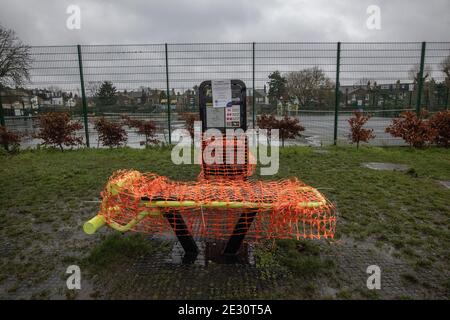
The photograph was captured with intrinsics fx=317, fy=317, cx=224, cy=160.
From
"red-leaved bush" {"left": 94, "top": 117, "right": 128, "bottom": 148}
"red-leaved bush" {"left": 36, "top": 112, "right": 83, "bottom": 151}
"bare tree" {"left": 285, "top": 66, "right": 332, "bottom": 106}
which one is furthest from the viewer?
"bare tree" {"left": 285, "top": 66, "right": 332, "bottom": 106}

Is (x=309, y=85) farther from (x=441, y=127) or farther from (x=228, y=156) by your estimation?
(x=228, y=156)

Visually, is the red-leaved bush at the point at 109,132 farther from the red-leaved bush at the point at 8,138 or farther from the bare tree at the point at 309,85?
the bare tree at the point at 309,85

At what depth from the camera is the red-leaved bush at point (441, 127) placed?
872 centimetres

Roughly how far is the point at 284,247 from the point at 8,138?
904 centimetres

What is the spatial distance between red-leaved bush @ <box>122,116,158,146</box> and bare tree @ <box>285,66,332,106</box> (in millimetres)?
4280

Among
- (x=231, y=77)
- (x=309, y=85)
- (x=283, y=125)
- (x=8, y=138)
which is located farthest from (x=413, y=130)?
(x=8, y=138)

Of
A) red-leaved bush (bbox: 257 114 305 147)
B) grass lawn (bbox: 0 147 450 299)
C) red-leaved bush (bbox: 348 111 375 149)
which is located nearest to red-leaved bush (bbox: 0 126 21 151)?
grass lawn (bbox: 0 147 450 299)

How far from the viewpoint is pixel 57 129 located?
8828 mm

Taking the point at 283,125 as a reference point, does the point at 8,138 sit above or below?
below

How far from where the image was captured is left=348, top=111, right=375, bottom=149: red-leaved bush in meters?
8.69

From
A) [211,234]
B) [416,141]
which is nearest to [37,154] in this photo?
[211,234]

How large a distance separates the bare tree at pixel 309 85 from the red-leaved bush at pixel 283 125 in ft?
3.51

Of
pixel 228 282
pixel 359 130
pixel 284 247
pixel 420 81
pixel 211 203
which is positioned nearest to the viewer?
pixel 211 203

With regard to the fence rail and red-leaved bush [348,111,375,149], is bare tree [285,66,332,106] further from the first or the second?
red-leaved bush [348,111,375,149]
